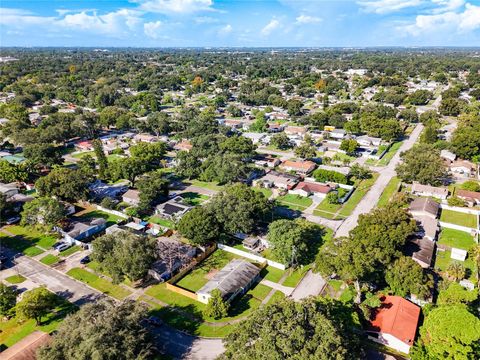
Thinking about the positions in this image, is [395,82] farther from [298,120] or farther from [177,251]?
[177,251]

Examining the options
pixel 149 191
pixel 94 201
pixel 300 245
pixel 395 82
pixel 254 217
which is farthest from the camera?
pixel 395 82

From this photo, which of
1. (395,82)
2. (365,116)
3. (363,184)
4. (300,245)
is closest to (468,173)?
(363,184)

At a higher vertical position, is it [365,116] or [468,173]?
[365,116]

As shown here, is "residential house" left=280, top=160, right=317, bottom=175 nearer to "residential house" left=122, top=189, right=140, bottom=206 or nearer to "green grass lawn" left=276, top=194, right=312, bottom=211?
"green grass lawn" left=276, top=194, right=312, bottom=211

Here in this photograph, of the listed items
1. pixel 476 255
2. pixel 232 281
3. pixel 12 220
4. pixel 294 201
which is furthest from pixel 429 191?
pixel 12 220

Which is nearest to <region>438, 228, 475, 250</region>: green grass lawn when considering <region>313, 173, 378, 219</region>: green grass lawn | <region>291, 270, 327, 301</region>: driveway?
<region>313, 173, 378, 219</region>: green grass lawn

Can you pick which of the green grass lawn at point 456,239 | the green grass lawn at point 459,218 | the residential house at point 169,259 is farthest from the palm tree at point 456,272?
the residential house at point 169,259
